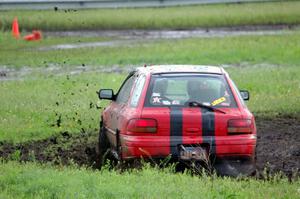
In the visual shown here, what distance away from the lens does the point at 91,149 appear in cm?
1562

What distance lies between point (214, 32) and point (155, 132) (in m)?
28.4

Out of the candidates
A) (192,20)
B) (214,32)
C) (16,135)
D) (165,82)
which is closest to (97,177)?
(165,82)

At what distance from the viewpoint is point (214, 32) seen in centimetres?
4050

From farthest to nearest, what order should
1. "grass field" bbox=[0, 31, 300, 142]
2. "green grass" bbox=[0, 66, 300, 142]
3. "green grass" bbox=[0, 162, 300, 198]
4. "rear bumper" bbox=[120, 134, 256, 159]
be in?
"grass field" bbox=[0, 31, 300, 142]
"green grass" bbox=[0, 66, 300, 142]
"rear bumper" bbox=[120, 134, 256, 159]
"green grass" bbox=[0, 162, 300, 198]

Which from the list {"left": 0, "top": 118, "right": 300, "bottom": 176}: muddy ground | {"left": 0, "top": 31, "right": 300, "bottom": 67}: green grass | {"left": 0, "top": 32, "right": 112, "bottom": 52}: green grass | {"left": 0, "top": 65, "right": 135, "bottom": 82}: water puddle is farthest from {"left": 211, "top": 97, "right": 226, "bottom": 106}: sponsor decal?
{"left": 0, "top": 32, "right": 112, "bottom": 52}: green grass

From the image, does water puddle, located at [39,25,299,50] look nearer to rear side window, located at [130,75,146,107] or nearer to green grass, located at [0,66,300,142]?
green grass, located at [0,66,300,142]

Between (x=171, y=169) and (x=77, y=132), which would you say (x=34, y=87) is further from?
(x=171, y=169)

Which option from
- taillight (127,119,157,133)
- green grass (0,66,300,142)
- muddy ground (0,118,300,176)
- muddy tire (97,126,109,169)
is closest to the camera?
taillight (127,119,157,133)

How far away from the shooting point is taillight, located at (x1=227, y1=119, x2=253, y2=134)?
40.9 feet

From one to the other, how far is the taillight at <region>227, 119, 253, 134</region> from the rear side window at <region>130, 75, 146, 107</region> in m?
1.23

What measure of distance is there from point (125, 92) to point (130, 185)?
376cm

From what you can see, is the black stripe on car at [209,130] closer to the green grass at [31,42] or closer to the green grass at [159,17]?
the green grass at [31,42]

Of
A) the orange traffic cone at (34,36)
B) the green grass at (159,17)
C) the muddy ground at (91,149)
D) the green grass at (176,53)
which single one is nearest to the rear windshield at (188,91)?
the muddy ground at (91,149)

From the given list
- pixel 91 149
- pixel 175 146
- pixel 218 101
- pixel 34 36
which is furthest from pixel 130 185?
pixel 34 36
